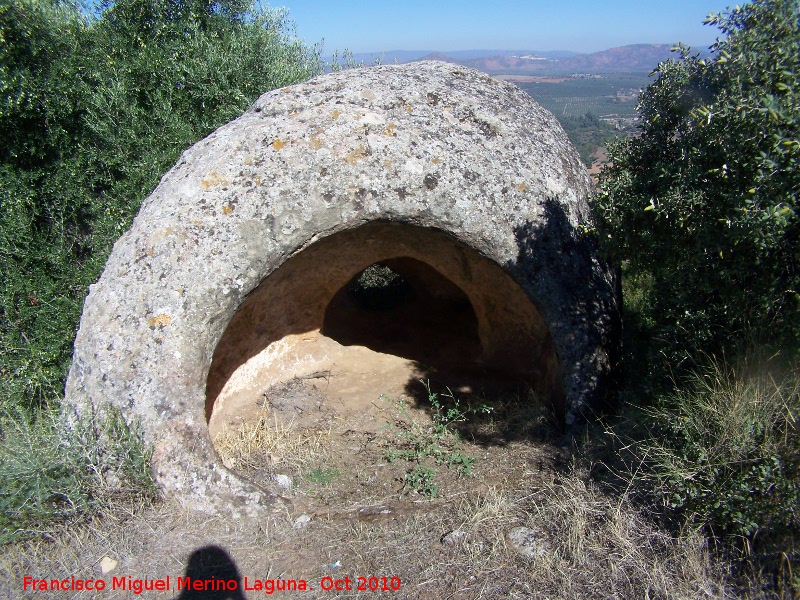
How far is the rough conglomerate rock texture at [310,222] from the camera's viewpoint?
156 inches

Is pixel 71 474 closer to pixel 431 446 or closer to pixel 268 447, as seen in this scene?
pixel 268 447

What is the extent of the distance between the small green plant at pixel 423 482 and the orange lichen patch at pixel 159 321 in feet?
6.63

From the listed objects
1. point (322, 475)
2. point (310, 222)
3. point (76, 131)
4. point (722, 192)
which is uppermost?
point (76, 131)

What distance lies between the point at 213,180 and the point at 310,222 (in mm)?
746

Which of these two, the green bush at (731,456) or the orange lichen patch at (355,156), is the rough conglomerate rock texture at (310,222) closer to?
the orange lichen patch at (355,156)

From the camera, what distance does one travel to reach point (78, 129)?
6.54 metres

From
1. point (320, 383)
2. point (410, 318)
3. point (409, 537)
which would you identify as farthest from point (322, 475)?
point (410, 318)

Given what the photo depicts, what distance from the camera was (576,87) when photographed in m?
34.4

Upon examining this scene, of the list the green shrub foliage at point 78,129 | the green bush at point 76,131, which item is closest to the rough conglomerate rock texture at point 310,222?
the green bush at point 76,131

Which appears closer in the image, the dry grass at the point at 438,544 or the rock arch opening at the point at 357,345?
the dry grass at the point at 438,544

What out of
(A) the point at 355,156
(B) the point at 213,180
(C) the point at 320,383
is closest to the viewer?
(B) the point at 213,180

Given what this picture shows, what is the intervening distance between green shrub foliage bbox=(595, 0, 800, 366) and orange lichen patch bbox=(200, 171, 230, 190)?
8.83ft

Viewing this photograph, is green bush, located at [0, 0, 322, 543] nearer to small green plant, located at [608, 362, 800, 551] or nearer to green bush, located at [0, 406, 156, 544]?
green bush, located at [0, 406, 156, 544]

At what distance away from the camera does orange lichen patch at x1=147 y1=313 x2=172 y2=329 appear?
400cm
